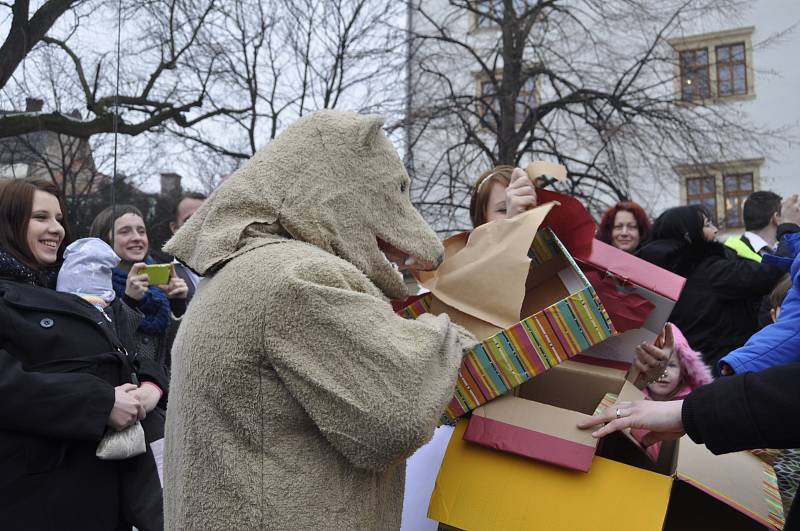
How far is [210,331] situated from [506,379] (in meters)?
0.68

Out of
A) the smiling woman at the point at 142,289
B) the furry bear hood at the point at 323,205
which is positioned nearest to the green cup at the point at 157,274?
the smiling woman at the point at 142,289

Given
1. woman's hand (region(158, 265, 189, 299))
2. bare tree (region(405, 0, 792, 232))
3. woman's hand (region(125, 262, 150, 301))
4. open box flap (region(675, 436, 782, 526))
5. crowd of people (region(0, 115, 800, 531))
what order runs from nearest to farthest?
crowd of people (region(0, 115, 800, 531))
open box flap (region(675, 436, 782, 526))
woman's hand (region(125, 262, 150, 301))
woman's hand (region(158, 265, 189, 299))
bare tree (region(405, 0, 792, 232))

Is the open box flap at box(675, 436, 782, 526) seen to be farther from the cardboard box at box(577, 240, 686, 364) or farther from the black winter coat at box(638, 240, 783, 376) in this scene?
the black winter coat at box(638, 240, 783, 376)

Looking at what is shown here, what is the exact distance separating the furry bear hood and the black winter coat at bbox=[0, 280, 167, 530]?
0.82 meters

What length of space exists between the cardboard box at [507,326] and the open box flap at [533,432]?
0.05m

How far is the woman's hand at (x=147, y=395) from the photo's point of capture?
2293 mm

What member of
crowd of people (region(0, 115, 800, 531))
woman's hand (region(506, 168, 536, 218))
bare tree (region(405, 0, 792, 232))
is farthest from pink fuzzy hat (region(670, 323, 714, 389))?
bare tree (region(405, 0, 792, 232))

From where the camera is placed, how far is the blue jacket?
1595 millimetres

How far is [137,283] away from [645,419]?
249 centimetres

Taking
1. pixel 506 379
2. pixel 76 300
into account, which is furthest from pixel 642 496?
pixel 76 300

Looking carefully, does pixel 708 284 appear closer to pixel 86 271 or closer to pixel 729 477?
pixel 729 477

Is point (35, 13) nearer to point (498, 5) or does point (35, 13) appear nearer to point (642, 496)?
point (642, 496)

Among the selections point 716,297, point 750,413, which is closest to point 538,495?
point 750,413

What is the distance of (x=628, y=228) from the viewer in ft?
13.9
